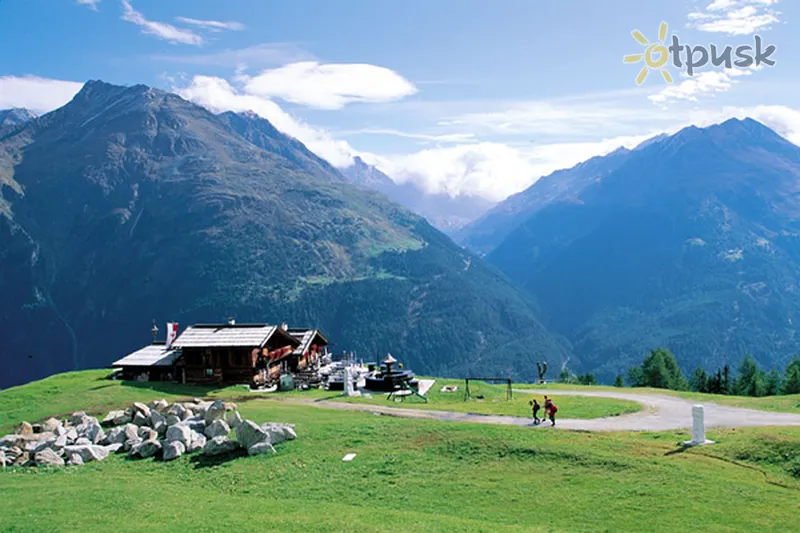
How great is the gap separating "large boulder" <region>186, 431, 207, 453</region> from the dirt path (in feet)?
46.4

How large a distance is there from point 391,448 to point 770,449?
18.5 m

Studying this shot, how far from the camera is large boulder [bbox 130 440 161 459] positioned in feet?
120

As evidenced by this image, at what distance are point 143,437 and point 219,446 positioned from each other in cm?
693

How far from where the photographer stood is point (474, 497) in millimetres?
26688

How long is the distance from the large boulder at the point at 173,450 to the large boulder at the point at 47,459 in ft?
19.4

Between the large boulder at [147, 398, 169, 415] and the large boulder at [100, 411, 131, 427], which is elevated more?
the large boulder at [147, 398, 169, 415]

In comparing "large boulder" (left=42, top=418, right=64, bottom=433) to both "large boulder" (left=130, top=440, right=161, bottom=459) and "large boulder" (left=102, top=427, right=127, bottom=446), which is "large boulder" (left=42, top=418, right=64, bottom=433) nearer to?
"large boulder" (left=102, top=427, right=127, bottom=446)

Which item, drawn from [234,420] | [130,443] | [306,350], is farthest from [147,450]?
[306,350]

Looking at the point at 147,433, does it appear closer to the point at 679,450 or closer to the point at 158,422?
the point at 158,422

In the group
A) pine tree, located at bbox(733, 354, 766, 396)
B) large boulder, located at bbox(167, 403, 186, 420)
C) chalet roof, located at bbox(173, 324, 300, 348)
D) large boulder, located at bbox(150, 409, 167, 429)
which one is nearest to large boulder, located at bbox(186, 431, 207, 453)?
large boulder, located at bbox(150, 409, 167, 429)

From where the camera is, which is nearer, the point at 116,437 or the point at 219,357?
the point at 116,437

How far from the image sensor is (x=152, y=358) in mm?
71562

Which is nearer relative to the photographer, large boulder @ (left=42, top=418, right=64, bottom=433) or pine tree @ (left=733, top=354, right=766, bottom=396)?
large boulder @ (left=42, top=418, right=64, bottom=433)

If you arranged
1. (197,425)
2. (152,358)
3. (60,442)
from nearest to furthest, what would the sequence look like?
(60,442), (197,425), (152,358)
